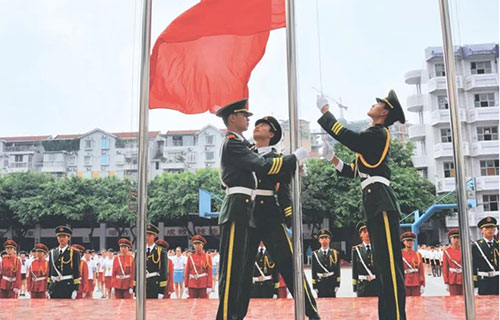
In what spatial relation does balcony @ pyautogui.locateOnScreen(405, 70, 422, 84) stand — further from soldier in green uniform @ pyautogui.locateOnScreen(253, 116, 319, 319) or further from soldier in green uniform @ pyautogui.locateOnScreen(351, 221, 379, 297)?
soldier in green uniform @ pyautogui.locateOnScreen(253, 116, 319, 319)

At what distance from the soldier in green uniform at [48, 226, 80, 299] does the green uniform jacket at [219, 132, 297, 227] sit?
4.63 metres

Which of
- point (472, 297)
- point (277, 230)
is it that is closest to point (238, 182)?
point (277, 230)

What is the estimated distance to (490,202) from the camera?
19328mm

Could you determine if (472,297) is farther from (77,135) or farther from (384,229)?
(77,135)

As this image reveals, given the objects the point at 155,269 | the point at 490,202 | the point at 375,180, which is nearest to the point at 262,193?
the point at 375,180

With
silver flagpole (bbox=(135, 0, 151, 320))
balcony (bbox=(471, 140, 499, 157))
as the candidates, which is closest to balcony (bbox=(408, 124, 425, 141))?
balcony (bbox=(471, 140, 499, 157))

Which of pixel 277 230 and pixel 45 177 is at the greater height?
pixel 45 177

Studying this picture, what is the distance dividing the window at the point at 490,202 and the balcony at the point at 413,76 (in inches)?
223

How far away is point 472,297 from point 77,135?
983 inches

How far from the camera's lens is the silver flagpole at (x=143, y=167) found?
3.69 metres

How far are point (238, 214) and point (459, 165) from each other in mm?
1690

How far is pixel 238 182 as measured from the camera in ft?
12.9

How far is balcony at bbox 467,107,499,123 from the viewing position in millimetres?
19344

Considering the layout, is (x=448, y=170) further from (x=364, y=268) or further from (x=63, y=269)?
(x=63, y=269)
